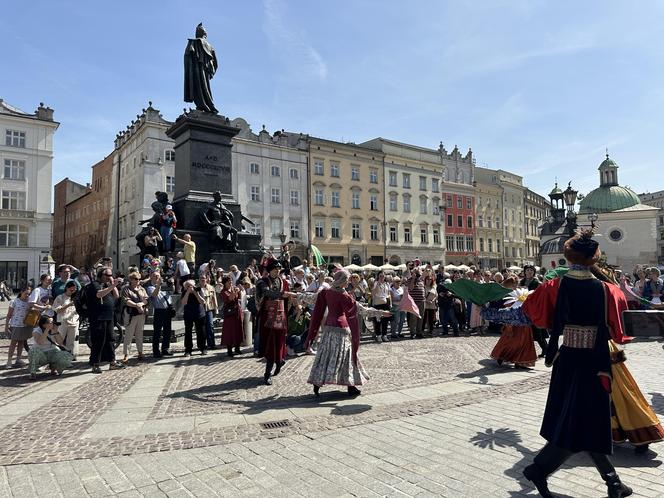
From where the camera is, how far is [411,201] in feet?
184

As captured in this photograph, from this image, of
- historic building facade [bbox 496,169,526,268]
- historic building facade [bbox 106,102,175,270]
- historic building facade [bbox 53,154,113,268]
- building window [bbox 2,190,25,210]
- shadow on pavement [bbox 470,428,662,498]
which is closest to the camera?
shadow on pavement [bbox 470,428,662,498]

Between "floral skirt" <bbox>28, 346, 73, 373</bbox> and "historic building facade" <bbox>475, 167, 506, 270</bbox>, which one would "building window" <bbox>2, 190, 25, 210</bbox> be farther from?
"historic building facade" <bbox>475, 167, 506, 270</bbox>

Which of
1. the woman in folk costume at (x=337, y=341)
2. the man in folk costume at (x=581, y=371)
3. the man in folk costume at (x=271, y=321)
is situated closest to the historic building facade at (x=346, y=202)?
the man in folk costume at (x=271, y=321)

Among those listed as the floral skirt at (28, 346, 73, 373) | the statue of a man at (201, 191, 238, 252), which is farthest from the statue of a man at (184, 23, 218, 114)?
the floral skirt at (28, 346, 73, 373)

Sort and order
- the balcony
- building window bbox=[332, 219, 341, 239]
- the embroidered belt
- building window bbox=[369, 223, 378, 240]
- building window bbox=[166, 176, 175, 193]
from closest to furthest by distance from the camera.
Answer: the embroidered belt → building window bbox=[166, 176, 175, 193] → the balcony → building window bbox=[332, 219, 341, 239] → building window bbox=[369, 223, 378, 240]

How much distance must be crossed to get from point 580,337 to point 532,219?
8037 centimetres

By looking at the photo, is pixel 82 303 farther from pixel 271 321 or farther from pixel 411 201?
pixel 411 201

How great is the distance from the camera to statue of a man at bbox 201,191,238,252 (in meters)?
15.0

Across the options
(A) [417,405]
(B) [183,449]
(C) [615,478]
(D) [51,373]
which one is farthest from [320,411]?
(D) [51,373]

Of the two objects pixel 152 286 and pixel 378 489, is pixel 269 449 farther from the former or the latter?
pixel 152 286

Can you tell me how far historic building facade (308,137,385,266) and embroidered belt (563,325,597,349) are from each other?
4379cm

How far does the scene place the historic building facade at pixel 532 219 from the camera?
74812mm

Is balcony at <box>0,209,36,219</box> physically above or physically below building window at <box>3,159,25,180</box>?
below

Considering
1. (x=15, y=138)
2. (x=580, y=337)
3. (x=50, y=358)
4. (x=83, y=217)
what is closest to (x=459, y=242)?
(x=83, y=217)
